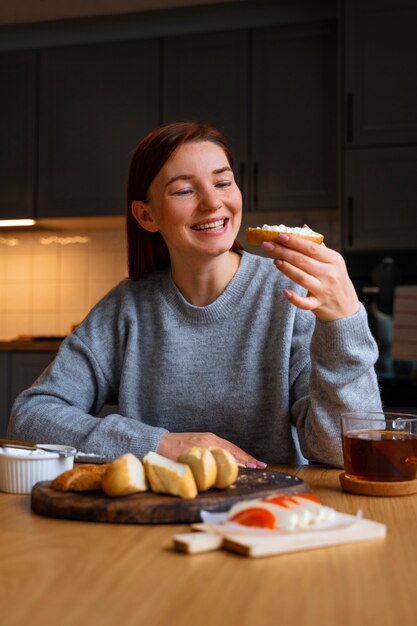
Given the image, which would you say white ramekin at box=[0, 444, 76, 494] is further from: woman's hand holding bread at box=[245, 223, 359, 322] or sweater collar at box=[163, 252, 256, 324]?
sweater collar at box=[163, 252, 256, 324]

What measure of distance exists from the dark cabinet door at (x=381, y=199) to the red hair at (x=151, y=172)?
1.67 meters

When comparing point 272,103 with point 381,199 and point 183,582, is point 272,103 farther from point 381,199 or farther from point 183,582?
point 183,582

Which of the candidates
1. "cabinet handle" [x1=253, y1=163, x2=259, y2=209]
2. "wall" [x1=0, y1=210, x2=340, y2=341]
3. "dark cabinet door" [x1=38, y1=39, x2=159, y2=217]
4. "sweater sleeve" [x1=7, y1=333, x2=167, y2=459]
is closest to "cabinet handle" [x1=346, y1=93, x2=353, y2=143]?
"cabinet handle" [x1=253, y1=163, x2=259, y2=209]

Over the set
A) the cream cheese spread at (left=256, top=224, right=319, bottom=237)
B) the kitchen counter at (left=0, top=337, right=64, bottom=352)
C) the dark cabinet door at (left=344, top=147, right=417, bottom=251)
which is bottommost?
the kitchen counter at (left=0, top=337, right=64, bottom=352)

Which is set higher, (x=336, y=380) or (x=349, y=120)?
(x=349, y=120)

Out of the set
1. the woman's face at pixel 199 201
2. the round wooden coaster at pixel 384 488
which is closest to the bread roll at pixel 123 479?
the round wooden coaster at pixel 384 488

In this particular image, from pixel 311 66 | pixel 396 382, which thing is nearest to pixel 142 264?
pixel 396 382

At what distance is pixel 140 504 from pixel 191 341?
0.75 metres

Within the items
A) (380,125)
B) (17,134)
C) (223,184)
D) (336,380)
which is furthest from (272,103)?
(336,380)

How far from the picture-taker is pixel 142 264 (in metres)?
1.74

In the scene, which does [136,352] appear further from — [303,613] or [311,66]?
[311,66]

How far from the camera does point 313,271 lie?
1118mm

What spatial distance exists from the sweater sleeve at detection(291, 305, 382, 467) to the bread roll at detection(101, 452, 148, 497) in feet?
1.33

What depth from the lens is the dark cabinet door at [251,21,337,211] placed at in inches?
140
